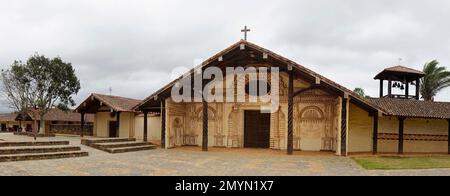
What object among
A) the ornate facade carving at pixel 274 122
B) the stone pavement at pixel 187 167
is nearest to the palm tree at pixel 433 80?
the ornate facade carving at pixel 274 122

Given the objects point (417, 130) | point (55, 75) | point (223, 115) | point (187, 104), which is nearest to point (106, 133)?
point (55, 75)

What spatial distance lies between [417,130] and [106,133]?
2251 centimetres

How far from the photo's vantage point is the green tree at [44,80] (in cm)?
3328

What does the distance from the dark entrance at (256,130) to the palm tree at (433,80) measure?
19399 millimetres

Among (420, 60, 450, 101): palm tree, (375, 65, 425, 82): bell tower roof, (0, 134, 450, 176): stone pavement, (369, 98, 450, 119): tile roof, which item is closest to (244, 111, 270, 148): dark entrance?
(0, 134, 450, 176): stone pavement

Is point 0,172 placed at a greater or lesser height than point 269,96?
lesser

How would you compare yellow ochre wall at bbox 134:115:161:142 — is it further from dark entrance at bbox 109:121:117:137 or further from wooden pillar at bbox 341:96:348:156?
wooden pillar at bbox 341:96:348:156

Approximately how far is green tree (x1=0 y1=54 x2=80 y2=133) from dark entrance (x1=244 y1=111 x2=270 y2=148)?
70.3 feet

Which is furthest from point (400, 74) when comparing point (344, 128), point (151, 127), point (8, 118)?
point (8, 118)

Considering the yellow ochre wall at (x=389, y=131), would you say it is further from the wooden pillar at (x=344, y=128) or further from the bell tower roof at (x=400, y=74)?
the bell tower roof at (x=400, y=74)

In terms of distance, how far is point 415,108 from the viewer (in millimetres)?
19703
